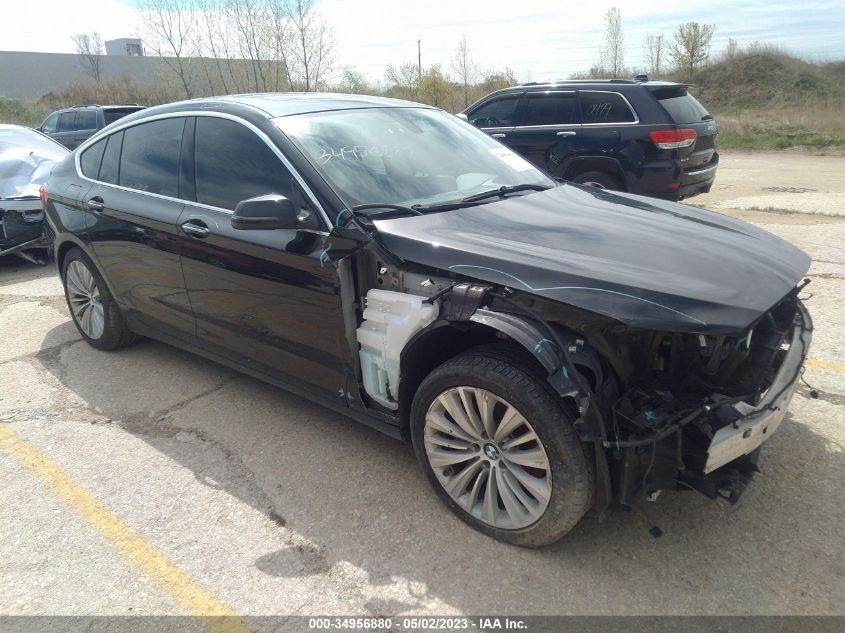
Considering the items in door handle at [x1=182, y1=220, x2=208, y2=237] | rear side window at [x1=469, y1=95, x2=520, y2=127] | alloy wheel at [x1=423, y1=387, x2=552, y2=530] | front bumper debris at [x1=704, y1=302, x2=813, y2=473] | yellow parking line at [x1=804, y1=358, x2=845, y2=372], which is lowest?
yellow parking line at [x1=804, y1=358, x2=845, y2=372]

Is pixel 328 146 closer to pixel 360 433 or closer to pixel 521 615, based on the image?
pixel 360 433

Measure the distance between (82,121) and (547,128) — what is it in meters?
12.2

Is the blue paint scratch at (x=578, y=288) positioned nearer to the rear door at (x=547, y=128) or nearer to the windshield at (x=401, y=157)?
the windshield at (x=401, y=157)

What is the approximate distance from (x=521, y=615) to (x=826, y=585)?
44.9 inches

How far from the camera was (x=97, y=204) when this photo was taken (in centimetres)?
440

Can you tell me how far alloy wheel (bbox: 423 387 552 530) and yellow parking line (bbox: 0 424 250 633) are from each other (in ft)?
3.30

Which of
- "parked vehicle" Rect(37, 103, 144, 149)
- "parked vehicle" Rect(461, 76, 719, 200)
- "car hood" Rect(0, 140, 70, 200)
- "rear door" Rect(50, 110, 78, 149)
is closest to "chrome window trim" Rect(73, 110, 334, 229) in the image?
"car hood" Rect(0, 140, 70, 200)

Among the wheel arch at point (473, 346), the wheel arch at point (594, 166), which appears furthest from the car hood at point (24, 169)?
the wheel arch at point (473, 346)

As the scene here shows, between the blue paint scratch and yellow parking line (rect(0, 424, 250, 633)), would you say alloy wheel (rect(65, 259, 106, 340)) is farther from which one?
the blue paint scratch

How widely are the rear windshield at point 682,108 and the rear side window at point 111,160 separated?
6.16 metres

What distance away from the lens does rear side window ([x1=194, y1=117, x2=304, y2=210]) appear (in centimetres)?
322

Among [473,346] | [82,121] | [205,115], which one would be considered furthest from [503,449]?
[82,121]

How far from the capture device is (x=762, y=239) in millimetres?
3123

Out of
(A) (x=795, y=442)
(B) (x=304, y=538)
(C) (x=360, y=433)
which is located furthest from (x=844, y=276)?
(B) (x=304, y=538)
